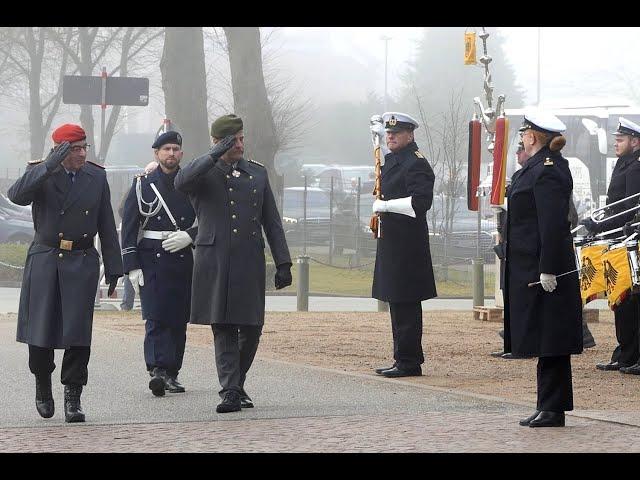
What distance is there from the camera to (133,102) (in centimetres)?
1981

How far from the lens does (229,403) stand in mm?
9898

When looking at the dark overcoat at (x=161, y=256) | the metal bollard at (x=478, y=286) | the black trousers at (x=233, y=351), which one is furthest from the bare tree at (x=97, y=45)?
the black trousers at (x=233, y=351)

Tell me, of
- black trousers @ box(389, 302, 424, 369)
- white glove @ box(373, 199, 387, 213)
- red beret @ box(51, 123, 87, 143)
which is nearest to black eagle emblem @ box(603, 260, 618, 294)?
black trousers @ box(389, 302, 424, 369)

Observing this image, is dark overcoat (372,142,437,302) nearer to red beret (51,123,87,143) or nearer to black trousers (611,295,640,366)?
black trousers (611,295,640,366)

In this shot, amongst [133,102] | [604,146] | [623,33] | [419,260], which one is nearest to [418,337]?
[419,260]

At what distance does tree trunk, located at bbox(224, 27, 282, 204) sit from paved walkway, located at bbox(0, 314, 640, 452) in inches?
611

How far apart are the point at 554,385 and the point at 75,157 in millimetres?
3294

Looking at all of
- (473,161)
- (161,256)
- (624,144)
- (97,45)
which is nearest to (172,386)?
(161,256)

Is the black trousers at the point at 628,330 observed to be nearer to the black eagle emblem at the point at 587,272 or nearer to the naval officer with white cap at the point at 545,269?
the black eagle emblem at the point at 587,272

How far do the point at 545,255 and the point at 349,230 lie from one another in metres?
24.7

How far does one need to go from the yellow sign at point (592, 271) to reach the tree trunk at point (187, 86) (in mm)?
16323

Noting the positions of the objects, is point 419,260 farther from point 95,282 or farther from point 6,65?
point 6,65

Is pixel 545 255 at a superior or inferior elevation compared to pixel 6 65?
inferior
